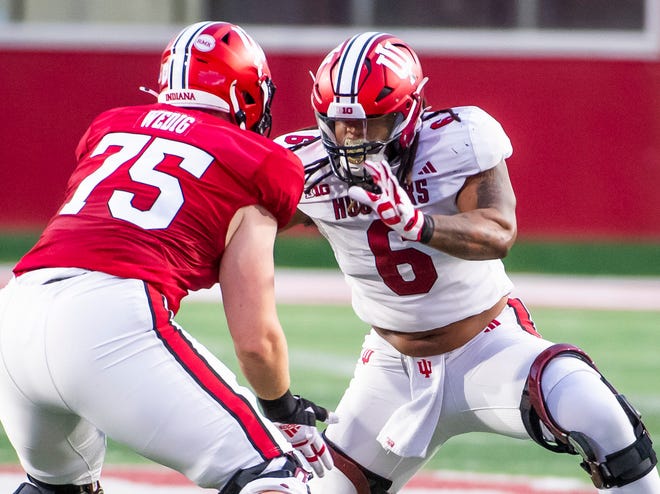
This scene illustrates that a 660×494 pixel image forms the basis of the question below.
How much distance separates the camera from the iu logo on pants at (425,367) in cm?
380

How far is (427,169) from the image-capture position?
3754mm

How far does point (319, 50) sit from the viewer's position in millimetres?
12539

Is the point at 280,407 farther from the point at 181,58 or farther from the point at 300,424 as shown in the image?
the point at 181,58

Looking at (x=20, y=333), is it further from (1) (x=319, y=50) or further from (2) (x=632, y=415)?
(1) (x=319, y=50)

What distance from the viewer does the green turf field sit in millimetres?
5215

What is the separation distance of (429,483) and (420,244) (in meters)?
1.35

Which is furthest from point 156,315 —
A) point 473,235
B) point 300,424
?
point 473,235

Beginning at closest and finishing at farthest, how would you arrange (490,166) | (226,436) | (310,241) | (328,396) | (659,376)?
(226,436), (490,166), (328,396), (659,376), (310,241)

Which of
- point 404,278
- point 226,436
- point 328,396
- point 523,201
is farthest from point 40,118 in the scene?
point 226,436

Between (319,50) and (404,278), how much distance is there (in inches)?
352

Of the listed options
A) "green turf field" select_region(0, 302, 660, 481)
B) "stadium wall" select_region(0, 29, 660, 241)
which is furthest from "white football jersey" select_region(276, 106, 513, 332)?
"stadium wall" select_region(0, 29, 660, 241)

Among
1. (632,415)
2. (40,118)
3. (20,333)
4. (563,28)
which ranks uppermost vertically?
(20,333)

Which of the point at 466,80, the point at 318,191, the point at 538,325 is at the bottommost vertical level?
the point at 538,325

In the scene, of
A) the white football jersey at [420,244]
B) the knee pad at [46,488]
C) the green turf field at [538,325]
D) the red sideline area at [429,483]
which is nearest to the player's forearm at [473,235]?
the white football jersey at [420,244]
